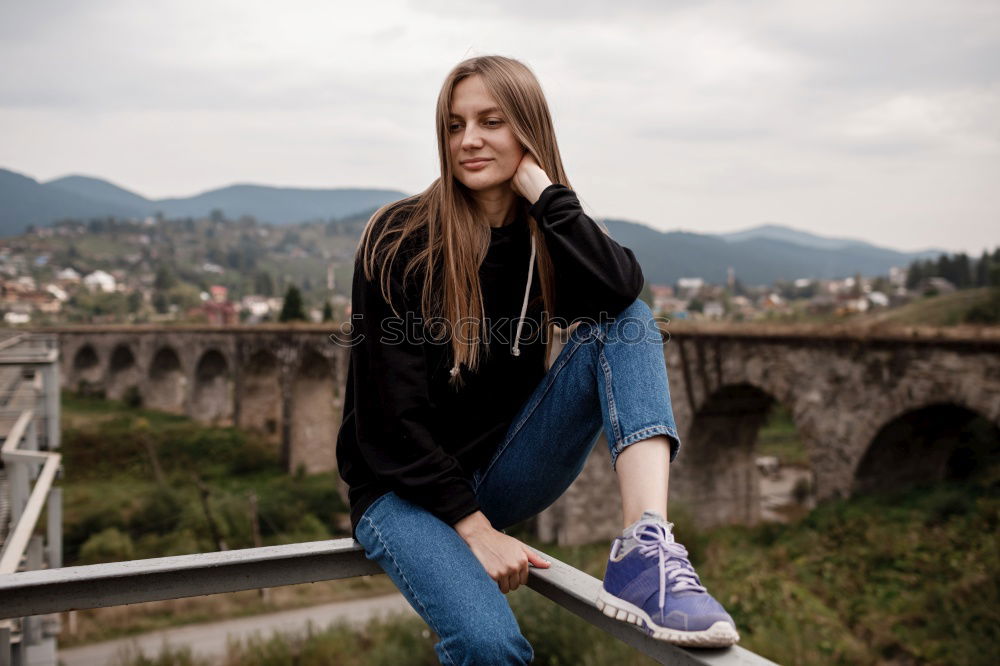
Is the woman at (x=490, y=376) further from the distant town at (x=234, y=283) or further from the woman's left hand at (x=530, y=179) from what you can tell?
the distant town at (x=234, y=283)

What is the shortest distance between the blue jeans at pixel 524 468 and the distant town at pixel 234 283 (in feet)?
16.8

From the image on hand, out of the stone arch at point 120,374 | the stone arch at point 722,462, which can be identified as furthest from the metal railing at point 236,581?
the stone arch at point 120,374

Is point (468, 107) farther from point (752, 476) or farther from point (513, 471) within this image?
point (752, 476)

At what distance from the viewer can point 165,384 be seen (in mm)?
36781

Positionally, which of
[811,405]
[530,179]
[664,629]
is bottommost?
[811,405]

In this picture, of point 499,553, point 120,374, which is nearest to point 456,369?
point 499,553

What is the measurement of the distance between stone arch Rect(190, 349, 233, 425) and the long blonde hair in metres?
31.0

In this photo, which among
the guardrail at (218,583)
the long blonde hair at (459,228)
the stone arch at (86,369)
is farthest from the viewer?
the stone arch at (86,369)

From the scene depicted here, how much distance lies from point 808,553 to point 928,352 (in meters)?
3.17

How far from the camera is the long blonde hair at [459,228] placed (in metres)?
2.04

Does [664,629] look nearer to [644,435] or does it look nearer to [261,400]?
[644,435]

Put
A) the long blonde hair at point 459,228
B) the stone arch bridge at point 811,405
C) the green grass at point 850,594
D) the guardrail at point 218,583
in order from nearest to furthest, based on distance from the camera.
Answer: the guardrail at point 218,583, the long blonde hair at point 459,228, the green grass at point 850,594, the stone arch bridge at point 811,405

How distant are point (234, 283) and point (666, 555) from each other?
111263 mm

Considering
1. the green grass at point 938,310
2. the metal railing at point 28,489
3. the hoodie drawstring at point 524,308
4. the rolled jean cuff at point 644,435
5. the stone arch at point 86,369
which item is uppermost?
the hoodie drawstring at point 524,308
